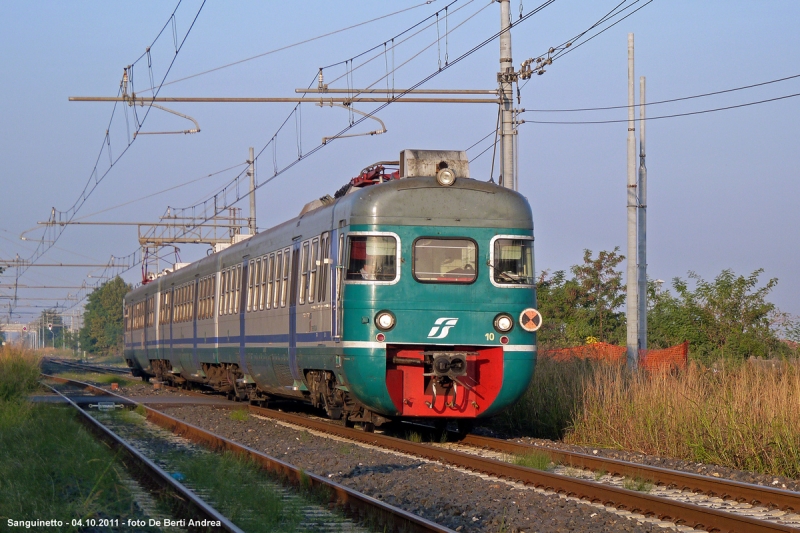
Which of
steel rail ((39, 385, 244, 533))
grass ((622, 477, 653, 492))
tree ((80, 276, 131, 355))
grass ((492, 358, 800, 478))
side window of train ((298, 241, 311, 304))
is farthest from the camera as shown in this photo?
tree ((80, 276, 131, 355))

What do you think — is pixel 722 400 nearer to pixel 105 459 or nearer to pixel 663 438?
pixel 663 438

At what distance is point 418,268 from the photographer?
13195mm

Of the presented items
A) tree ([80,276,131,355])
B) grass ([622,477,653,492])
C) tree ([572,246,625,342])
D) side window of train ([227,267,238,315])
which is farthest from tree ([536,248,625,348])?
tree ([80,276,131,355])

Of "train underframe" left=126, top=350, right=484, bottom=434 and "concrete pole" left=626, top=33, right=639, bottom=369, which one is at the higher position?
"concrete pole" left=626, top=33, right=639, bottom=369

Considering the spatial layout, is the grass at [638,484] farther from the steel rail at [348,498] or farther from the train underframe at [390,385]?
the train underframe at [390,385]

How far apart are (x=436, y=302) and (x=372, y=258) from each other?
952 millimetres

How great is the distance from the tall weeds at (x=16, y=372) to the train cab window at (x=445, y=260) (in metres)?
10.0

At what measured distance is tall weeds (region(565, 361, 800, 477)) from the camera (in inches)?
440

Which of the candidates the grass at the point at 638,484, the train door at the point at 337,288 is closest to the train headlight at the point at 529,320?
the train door at the point at 337,288

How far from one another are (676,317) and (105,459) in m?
16.8

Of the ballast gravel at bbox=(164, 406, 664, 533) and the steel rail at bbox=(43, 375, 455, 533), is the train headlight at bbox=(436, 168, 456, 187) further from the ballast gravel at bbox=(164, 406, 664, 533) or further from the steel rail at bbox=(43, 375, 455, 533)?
the steel rail at bbox=(43, 375, 455, 533)

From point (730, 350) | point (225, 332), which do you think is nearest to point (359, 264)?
point (225, 332)

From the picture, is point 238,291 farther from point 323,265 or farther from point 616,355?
point 616,355

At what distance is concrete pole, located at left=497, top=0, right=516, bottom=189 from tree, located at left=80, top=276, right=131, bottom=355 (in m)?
79.9
